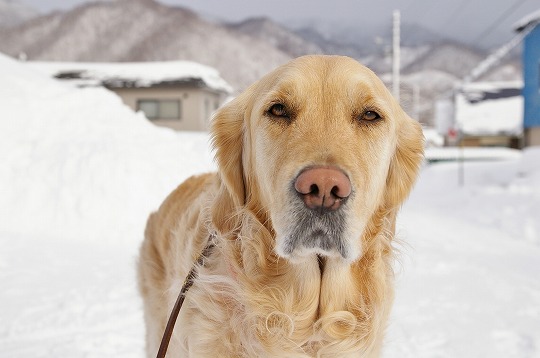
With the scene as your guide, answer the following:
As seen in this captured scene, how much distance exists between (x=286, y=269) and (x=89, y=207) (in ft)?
23.3

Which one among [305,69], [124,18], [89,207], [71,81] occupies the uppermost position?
[124,18]

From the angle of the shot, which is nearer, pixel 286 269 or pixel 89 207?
pixel 286 269

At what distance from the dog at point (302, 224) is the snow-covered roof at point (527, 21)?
2020cm

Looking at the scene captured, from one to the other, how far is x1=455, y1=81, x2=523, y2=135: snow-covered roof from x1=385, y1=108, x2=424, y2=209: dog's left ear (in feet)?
119

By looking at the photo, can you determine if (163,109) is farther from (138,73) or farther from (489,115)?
(489,115)

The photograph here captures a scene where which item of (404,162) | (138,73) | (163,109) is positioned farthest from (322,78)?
(138,73)

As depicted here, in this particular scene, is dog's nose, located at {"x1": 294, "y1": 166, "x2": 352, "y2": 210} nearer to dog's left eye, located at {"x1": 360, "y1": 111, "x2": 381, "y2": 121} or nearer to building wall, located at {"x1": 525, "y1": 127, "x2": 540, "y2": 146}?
dog's left eye, located at {"x1": 360, "y1": 111, "x2": 381, "y2": 121}

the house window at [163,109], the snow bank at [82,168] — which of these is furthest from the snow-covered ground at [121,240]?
the house window at [163,109]

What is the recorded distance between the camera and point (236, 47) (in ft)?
229

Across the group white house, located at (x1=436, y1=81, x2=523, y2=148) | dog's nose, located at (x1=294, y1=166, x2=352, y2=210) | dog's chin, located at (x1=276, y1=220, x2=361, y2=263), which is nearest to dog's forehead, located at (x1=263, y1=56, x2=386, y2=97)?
dog's nose, located at (x1=294, y1=166, x2=352, y2=210)

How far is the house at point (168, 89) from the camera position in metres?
27.7

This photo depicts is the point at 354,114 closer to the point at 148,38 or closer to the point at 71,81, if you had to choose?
the point at 71,81

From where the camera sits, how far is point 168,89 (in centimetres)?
2797

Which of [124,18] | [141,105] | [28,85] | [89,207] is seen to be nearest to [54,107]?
[28,85]
